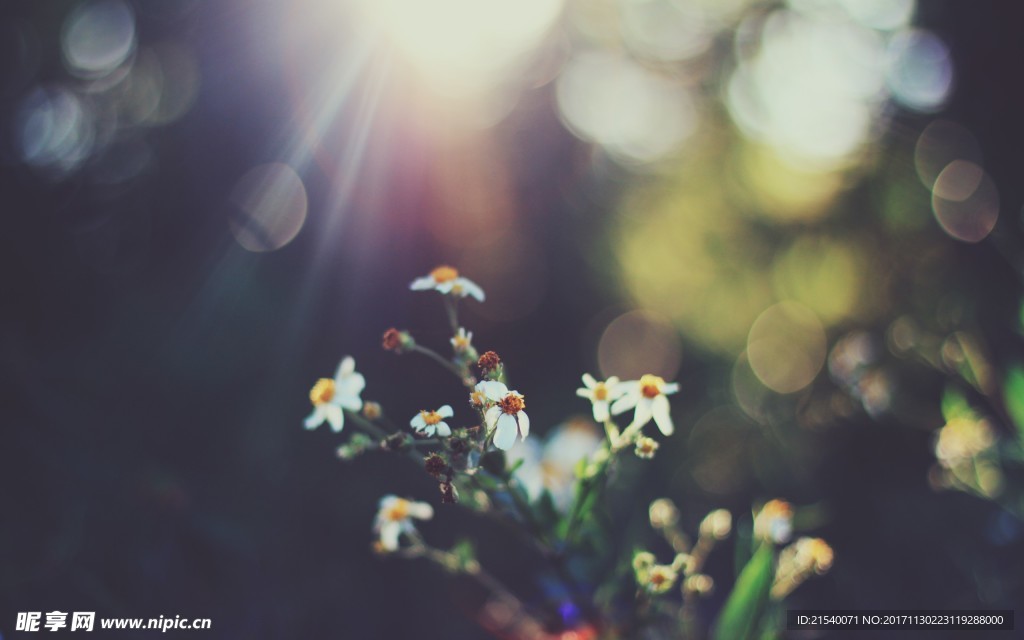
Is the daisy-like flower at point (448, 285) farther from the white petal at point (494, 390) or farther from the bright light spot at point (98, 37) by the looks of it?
the bright light spot at point (98, 37)

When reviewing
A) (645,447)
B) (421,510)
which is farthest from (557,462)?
(645,447)

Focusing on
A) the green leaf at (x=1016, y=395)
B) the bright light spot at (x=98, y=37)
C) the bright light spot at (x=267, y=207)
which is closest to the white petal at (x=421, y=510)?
the bright light spot at (x=267, y=207)

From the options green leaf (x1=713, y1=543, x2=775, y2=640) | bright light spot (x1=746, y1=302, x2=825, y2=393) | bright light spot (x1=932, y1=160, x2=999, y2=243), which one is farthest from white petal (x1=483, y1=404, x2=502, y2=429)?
bright light spot (x1=932, y1=160, x2=999, y2=243)

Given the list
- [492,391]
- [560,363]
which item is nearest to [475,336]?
[560,363]

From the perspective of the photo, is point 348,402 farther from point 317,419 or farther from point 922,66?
point 922,66

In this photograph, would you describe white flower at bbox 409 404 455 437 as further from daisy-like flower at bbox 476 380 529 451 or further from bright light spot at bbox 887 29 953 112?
bright light spot at bbox 887 29 953 112

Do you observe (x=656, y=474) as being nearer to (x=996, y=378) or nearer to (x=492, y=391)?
(x=996, y=378)
